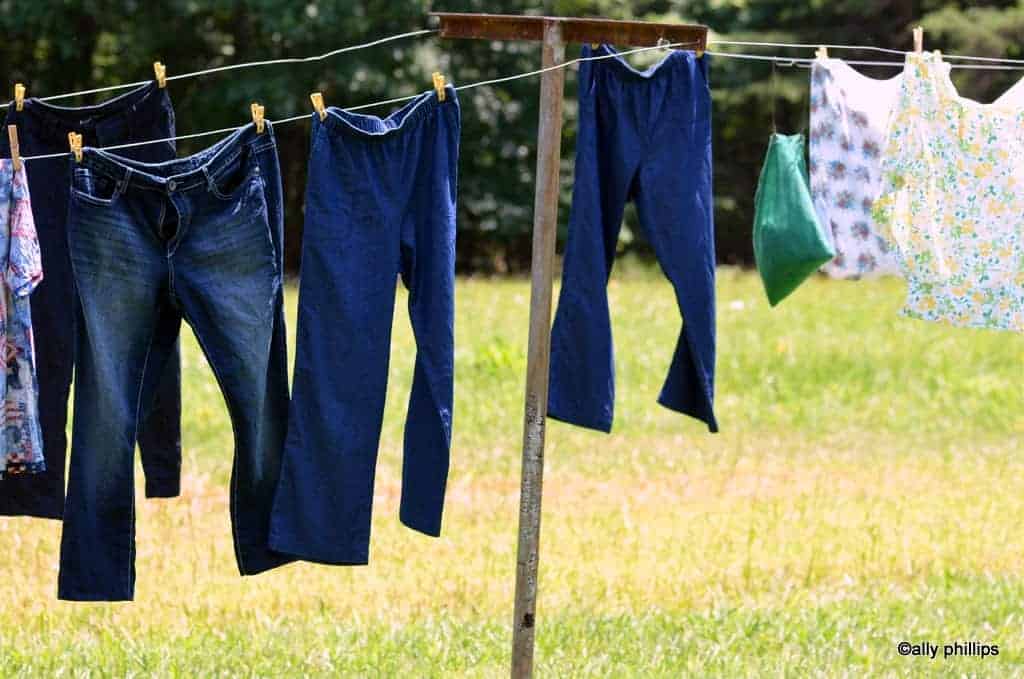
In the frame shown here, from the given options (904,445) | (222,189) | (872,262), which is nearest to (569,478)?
(904,445)

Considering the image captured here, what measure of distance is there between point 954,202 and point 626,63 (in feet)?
4.30

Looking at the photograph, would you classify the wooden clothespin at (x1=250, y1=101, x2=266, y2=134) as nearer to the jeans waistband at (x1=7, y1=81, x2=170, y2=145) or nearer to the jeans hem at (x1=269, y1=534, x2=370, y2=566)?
the jeans waistband at (x1=7, y1=81, x2=170, y2=145)

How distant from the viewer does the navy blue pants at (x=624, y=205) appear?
14.2 feet

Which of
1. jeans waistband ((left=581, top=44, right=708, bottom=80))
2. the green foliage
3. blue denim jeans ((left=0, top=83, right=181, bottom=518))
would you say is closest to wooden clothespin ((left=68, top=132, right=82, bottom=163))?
blue denim jeans ((left=0, top=83, right=181, bottom=518))

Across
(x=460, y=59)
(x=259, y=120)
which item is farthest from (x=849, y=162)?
(x=460, y=59)

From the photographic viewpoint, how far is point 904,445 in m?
9.19

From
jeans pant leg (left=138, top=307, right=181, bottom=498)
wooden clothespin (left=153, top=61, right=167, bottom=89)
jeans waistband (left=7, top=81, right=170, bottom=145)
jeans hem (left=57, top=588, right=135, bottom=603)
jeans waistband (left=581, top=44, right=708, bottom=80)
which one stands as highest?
jeans waistband (left=581, top=44, right=708, bottom=80)

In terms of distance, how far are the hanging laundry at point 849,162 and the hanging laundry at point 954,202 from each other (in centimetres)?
16

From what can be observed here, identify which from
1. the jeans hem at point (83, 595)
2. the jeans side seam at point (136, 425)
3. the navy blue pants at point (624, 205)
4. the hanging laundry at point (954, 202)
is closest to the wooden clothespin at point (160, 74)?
the jeans side seam at point (136, 425)

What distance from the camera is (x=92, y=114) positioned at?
4.43 m

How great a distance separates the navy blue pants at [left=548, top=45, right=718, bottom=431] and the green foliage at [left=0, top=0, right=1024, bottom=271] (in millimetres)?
13327

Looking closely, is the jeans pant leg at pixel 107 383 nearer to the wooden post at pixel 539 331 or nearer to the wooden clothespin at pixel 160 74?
the wooden clothespin at pixel 160 74

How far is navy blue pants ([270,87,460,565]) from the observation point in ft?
13.3

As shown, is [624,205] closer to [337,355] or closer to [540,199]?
[540,199]
